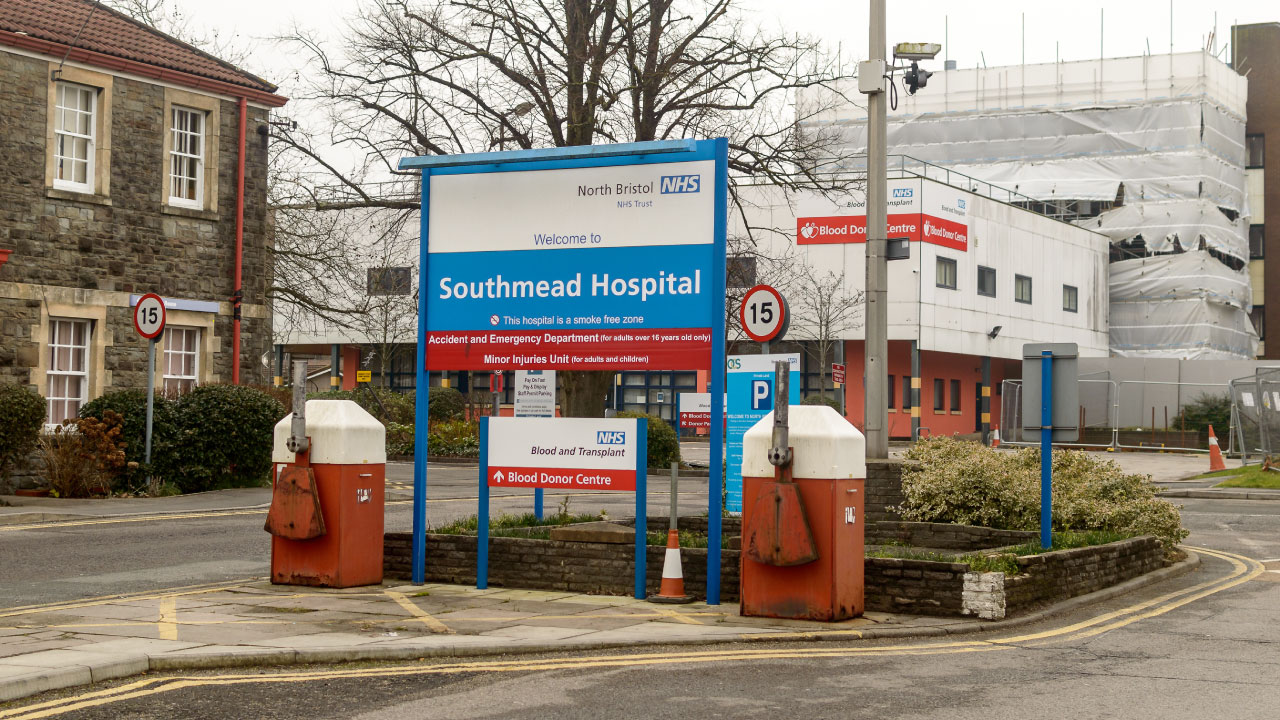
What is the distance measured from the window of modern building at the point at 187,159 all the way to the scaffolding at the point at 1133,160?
3561 centimetres

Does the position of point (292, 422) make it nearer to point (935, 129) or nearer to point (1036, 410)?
point (1036, 410)

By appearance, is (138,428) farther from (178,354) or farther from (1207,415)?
(1207,415)

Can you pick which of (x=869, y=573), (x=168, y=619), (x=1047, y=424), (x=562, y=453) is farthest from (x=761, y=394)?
(x=168, y=619)

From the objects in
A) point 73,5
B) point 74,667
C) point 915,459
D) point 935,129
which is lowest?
point 74,667

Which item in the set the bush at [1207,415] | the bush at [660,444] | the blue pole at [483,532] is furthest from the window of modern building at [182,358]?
the bush at [1207,415]

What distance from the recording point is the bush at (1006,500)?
13.4m

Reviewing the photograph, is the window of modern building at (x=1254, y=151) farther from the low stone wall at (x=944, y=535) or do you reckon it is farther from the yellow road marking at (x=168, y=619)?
the yellow road marking at (x=168, y=619)

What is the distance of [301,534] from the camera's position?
11.1m

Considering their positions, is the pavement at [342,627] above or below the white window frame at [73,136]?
below

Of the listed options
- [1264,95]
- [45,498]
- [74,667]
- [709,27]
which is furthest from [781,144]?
[1264,95]

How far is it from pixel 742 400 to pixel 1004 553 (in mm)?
4997

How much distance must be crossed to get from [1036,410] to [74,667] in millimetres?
8144

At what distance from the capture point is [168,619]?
9.30 m

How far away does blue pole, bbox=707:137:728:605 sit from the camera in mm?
10547
